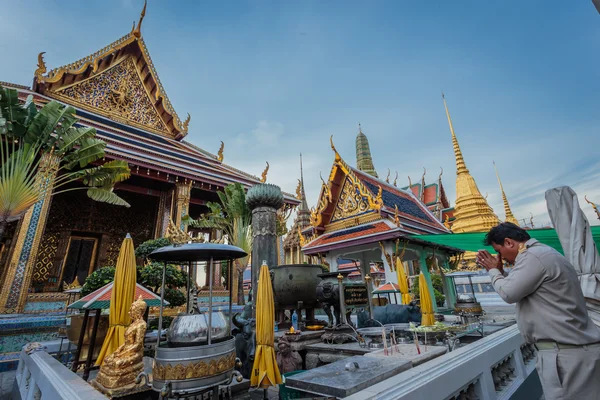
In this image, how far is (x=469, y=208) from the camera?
20.7m

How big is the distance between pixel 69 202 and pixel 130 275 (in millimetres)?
12848

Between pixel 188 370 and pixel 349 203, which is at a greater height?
pixel 349 203

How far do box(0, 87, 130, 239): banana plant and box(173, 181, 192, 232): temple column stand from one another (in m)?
2.63

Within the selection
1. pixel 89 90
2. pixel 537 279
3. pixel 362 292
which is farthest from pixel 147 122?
pixel 537 279

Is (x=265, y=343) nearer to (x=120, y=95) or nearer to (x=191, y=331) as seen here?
(x=191, y=331)

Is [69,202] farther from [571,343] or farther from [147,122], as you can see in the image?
[571,343]

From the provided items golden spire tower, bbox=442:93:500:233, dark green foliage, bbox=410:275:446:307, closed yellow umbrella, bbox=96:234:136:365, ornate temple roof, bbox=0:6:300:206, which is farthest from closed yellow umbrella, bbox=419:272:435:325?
golden spire tower, bbox=442:93:500:233

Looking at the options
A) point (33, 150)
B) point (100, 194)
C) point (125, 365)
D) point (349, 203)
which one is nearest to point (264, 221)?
point (125, 365)

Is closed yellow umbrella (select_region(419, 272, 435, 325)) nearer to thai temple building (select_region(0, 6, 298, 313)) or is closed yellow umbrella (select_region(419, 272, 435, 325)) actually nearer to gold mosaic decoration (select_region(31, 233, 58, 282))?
thai temple building (select_region(0, 6, 298, 313))

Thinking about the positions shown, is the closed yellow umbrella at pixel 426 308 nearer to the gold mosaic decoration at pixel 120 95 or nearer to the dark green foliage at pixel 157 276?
the dark green foliage at pixel 157 276

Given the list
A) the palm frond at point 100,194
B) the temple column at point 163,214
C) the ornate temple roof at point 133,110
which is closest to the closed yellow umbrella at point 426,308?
the palm frond at point 100,194

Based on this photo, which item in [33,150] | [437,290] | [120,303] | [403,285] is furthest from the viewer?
[437,290]

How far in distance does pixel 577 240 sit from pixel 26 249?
1240 centimetres

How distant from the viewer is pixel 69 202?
1300cm
